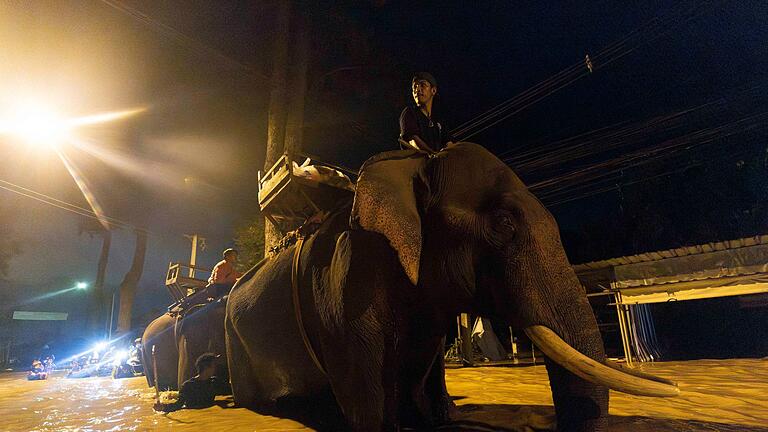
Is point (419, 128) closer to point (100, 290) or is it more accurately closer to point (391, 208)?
point (391, 208)

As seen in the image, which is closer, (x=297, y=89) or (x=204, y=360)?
(x=204, y=360)

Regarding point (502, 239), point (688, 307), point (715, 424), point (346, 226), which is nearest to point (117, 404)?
point (346, 226)

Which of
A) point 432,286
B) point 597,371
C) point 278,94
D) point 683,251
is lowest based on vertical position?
point 597,371

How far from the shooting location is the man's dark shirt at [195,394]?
4.88m

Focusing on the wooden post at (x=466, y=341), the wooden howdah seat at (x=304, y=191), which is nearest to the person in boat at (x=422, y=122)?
the wooden howdah seat at (x=304, y=191)

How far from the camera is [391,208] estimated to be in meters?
2.56

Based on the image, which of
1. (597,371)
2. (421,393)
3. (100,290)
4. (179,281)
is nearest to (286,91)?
(179,281)

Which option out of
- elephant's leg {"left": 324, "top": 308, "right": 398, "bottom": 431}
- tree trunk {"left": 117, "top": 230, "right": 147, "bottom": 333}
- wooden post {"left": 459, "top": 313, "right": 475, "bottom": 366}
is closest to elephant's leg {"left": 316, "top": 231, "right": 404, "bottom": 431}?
elephant's leg {"left": 324, "top": 308, "right": 398, "bottom": 431}

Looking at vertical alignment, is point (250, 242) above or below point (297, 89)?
below

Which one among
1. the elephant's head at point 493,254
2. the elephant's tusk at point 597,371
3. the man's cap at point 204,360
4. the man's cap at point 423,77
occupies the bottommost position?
the man's cap at point 204,360

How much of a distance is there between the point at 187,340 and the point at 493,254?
577 centimetres

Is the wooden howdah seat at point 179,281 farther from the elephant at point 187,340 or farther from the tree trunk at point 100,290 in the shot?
the tree trunk at point 100,290

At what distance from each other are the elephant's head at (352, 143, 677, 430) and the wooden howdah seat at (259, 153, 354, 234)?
1.82 m

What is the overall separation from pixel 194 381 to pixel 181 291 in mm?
5873
